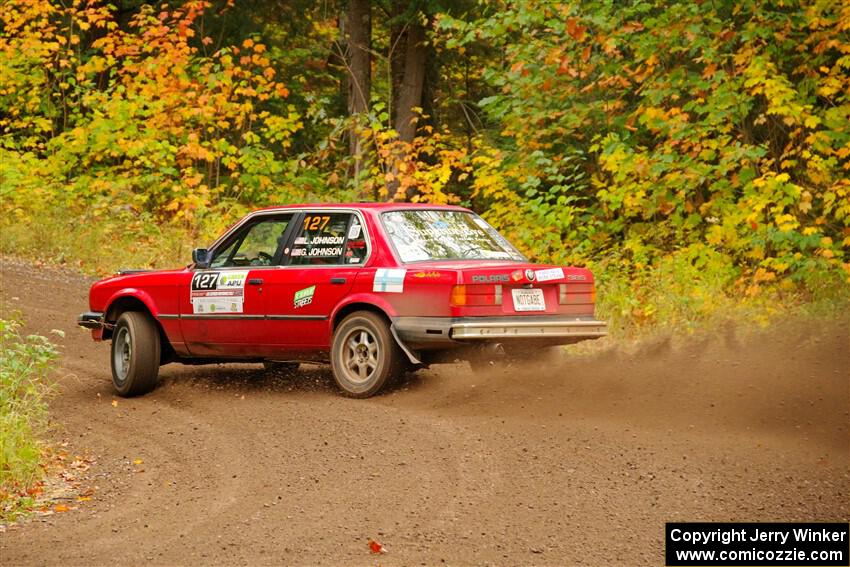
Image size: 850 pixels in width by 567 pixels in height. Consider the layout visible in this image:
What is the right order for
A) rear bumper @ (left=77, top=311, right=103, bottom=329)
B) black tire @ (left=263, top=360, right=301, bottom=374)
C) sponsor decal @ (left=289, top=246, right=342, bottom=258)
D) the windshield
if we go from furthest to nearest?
black tire @ (left=263, top=360, right=301, bottom=374), rear bumper @ (left=77, top=311, right=103, bottom=329), sponsor decal @ (left=289, top=246, right=342, bottom=258), the windshield

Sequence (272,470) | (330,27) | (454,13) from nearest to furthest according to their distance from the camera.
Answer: (272,470) < (454,13) < (330,27)

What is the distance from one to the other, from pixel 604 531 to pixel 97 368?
25.2 ft

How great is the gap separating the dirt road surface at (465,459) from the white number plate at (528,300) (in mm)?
700

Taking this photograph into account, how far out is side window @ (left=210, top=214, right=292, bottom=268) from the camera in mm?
10891

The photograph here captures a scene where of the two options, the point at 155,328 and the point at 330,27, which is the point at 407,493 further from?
the point at 330,27

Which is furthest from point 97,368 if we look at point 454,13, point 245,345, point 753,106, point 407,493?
point 454,13

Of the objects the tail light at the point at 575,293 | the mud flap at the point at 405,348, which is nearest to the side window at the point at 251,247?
the mud flap at the point at 405,348

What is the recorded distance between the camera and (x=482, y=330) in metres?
9.31

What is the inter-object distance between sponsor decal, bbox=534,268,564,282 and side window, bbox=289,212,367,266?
58.0 inches

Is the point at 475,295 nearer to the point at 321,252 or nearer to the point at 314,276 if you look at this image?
the point at 314,276

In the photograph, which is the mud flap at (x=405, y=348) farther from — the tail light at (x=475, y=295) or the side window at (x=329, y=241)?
the side window at (x=329, y=241)

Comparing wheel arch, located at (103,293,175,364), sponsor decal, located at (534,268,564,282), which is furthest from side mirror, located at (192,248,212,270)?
sponsor decal, located at (534,268,564,282)

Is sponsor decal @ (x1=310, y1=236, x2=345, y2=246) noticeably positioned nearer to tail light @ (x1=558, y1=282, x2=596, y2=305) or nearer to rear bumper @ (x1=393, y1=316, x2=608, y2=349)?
rear bumper @ (x1=393, y1=316, x2=608, y2=349)

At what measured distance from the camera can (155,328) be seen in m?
11.3
